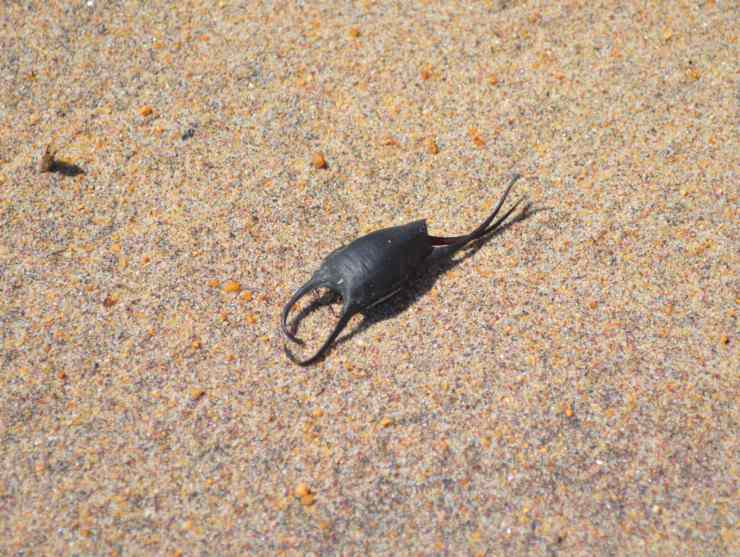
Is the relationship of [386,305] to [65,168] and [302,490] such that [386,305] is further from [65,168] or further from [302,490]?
[65,168]

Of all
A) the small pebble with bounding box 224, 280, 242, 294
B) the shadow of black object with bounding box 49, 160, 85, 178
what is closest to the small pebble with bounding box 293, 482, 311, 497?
the small pebble with bounding box 224, 280, 242, 294

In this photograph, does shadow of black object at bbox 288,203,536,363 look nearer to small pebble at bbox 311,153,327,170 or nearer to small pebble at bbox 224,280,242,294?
small pebble at bbox 224,280,242,294

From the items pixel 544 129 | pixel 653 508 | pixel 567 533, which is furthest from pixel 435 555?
pixel 544 129

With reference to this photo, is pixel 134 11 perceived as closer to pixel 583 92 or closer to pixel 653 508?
pixel 583 92

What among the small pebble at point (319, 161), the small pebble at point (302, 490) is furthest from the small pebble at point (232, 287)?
the small pebble at point (302, 490)

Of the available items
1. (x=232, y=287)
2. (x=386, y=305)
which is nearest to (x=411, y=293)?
(x=386, y=305)

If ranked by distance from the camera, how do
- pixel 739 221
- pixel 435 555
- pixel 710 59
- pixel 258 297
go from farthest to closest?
pixel 710 59 → pixel 739 221 → pixel 258 297 → pixel 435 555

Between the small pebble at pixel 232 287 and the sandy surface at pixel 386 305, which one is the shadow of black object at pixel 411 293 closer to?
the sandy surface at pixel 386 305
